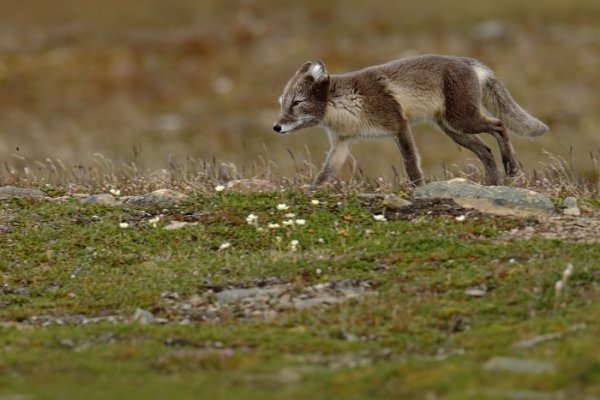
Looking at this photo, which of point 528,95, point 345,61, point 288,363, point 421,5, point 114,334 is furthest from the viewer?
point 421,5

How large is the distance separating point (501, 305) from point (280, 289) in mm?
1841

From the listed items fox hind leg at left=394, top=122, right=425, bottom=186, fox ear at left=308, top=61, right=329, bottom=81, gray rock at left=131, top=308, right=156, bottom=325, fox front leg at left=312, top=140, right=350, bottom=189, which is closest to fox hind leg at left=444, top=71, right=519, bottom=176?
fox hind leg at left=394, top=122, right=425, bottom=186

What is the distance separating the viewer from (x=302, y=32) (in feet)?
124

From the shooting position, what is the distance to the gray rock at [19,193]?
12.4m

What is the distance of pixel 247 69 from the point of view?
112 feet

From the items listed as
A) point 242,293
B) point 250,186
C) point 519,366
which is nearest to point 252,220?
point 250,186

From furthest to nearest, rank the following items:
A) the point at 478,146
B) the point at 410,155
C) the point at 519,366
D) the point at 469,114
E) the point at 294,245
→ the point at 478,146
the point at 469,114
the point at 410,155
the point at 294,245
the point at 519,366

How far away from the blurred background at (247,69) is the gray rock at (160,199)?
816 cm

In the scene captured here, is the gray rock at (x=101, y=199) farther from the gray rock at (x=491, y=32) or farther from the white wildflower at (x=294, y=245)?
the gray rock at (x=491, y=32)

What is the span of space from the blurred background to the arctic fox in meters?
6.89

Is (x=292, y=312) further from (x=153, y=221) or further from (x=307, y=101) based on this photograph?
(x=307, y=101)

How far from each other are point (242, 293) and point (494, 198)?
10.6 ft

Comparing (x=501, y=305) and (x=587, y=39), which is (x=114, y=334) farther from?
(x=587, y=39)

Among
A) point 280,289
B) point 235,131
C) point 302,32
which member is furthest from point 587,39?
point 280,289
